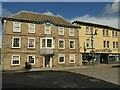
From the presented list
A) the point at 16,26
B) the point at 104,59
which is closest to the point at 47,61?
the point at 16,26

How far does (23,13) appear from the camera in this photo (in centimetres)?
3253

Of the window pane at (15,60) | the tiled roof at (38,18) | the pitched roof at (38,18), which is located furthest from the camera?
the tiled roof at (38,18)

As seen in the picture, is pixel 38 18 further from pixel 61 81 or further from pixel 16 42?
pixel 61 81

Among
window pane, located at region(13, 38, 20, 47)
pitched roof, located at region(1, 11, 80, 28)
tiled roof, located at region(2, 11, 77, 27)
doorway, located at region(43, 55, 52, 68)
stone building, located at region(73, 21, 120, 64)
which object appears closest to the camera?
window pane, located at region(13, 38, 20, 47)

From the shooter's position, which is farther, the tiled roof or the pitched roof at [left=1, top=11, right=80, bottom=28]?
the tiled roof

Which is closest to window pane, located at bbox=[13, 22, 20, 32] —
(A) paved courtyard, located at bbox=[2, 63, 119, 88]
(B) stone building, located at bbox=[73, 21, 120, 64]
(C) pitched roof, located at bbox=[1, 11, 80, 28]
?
(C) pitched roof, located at bbox=[1, 11, 80, 28]

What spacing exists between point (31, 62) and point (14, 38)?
15.6 feet

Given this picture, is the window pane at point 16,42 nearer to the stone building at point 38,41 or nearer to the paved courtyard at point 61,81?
the stone building at point 38,41

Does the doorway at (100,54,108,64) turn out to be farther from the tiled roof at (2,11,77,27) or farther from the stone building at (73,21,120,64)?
the tiled roof at (2,11,77,27)

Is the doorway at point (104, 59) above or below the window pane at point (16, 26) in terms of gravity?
below

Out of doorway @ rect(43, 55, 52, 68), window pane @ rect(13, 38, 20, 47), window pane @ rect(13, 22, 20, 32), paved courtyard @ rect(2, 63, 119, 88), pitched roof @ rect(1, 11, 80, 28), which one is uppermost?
pitched roof @ rect(1, 11, 80, 28)

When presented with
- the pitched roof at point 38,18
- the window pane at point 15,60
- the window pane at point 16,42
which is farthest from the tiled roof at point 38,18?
the window pane at point 15,60

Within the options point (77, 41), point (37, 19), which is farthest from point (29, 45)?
point (77, 41)

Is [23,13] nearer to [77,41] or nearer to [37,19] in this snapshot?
[37,19]
